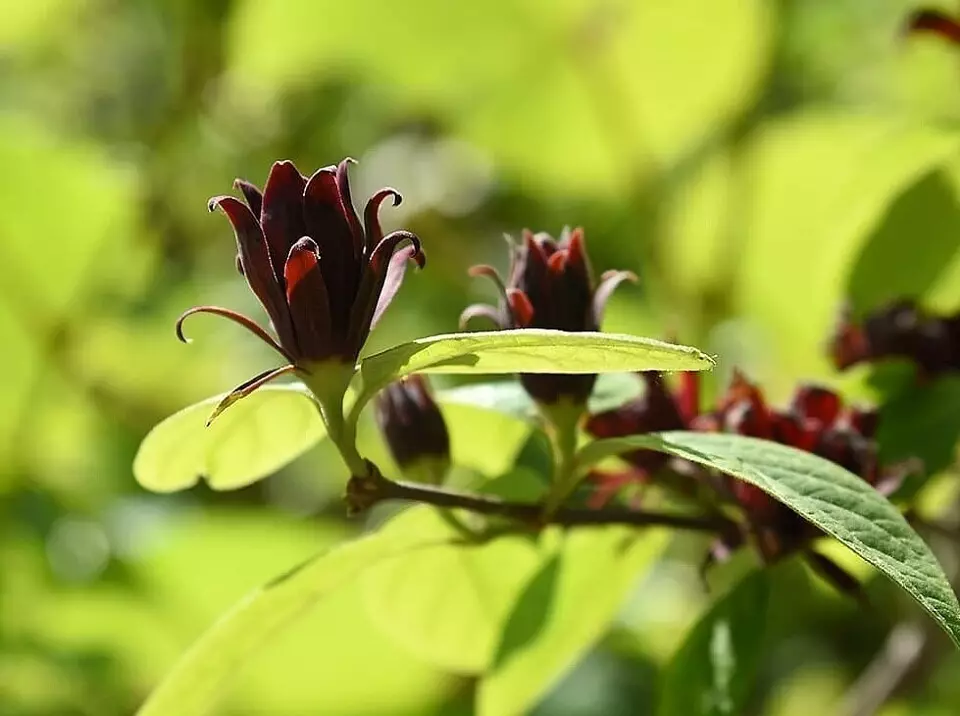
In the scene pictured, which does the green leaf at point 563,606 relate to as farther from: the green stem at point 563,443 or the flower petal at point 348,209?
the flower petal at point 348,209

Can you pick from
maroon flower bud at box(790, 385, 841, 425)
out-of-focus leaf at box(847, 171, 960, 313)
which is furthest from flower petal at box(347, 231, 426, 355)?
out-of-focus leaf at box(847, 171, 960, 313)

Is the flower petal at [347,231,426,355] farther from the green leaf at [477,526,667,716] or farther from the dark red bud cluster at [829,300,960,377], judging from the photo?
the dark red bud cluster at [829,300,960,377]

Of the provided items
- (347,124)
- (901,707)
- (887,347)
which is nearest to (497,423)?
(887,347)

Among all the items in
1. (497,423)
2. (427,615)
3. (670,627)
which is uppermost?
(497,423)

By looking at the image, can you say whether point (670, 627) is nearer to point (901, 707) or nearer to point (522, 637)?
point (901, 707)

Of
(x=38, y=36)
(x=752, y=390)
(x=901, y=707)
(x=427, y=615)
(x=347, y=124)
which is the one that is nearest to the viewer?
(x=752, y=390)

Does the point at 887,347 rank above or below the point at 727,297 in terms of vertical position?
above

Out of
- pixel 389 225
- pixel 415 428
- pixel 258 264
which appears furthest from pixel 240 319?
pixel 389 225
